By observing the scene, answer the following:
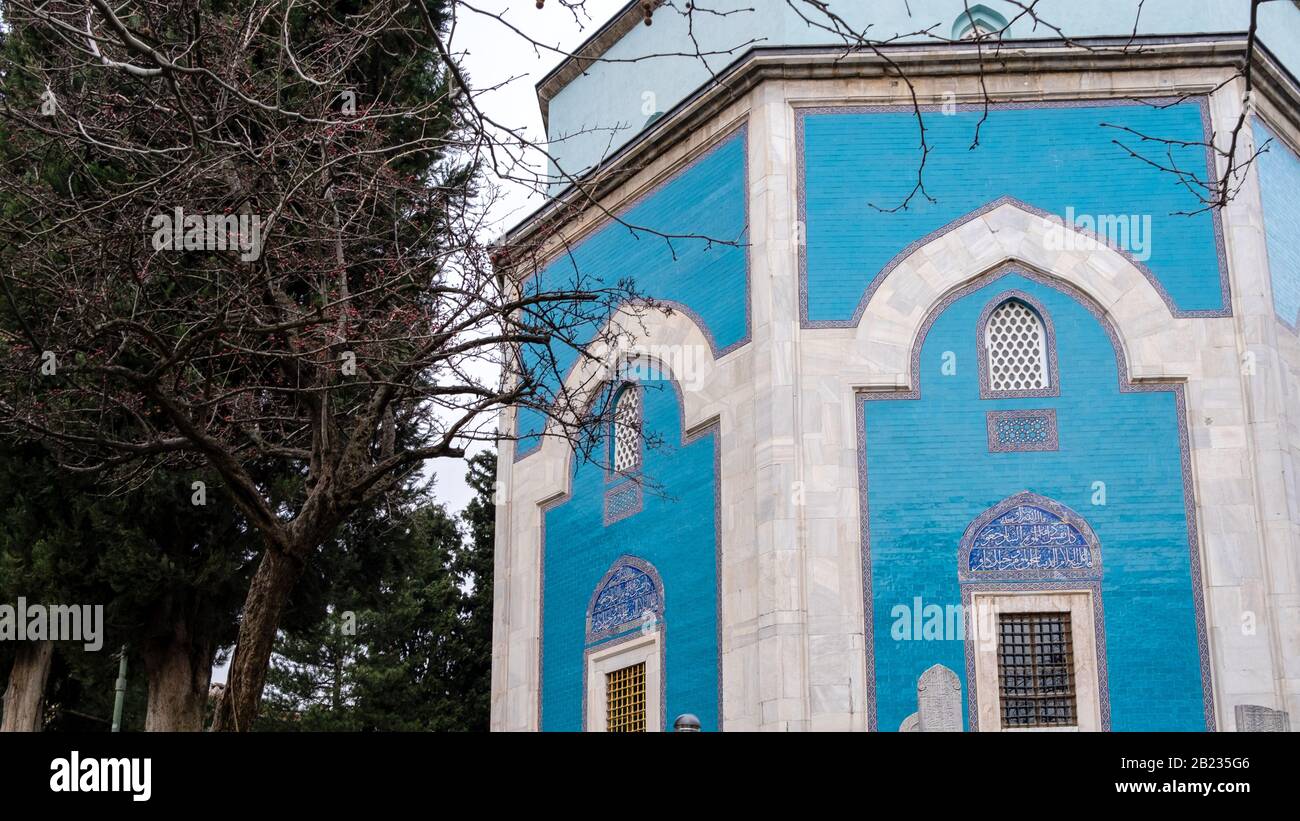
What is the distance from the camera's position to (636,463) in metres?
16.2

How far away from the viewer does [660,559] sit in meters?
15.4

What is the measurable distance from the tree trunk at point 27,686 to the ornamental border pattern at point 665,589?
5.33 metres

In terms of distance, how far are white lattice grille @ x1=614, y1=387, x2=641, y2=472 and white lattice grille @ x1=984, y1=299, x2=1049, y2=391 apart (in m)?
4.06

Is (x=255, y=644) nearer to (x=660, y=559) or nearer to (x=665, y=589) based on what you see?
(x=665, y=589)

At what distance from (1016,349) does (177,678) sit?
29.9 feet

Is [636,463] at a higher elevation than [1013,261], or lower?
lower

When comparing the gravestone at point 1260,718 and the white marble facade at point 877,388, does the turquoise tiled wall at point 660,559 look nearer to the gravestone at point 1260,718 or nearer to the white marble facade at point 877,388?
the white marble facade at point 877,388

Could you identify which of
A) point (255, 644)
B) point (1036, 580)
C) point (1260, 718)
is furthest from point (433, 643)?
point (255, 644)

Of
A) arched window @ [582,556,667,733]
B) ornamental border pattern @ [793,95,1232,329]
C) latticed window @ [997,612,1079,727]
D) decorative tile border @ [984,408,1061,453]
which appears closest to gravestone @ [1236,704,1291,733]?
latticed window @ [997,612,1079,727]

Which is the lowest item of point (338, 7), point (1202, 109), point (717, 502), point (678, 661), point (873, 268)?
point (678, 661)

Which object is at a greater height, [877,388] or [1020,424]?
[877,388]
